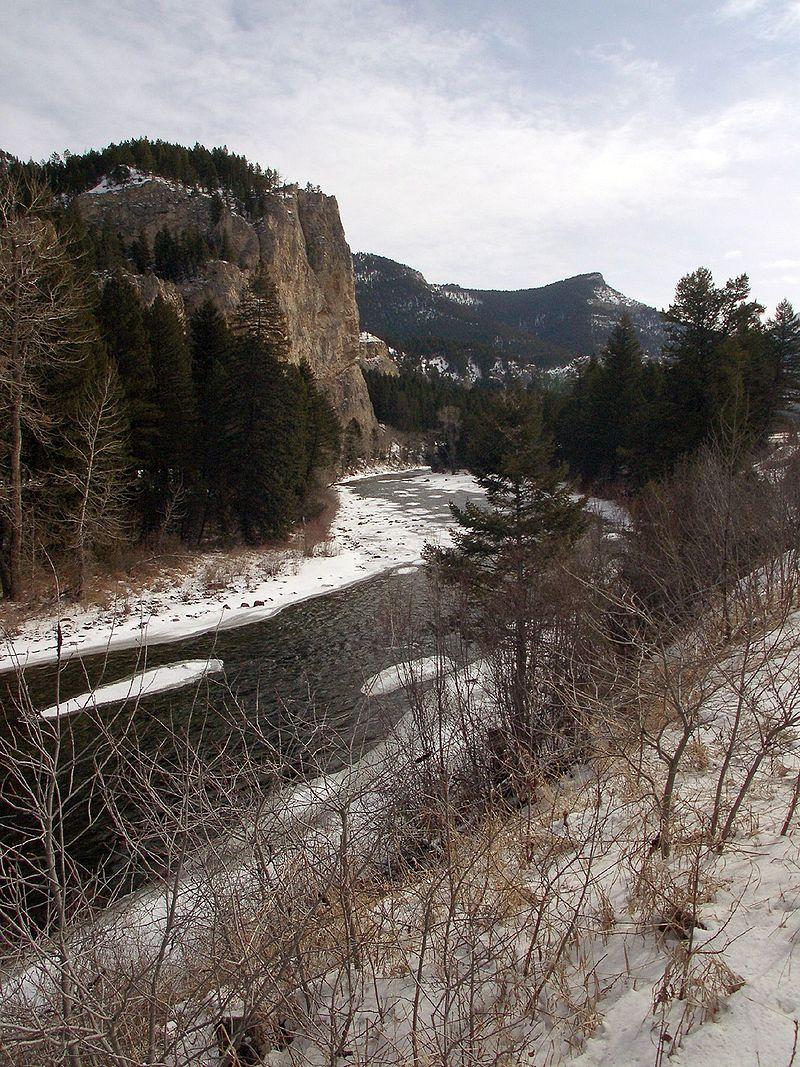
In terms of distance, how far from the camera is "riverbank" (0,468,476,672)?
1555 centimetres

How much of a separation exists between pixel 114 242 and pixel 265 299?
27.8 meters

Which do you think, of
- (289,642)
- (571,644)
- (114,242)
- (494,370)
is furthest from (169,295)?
(494,370)

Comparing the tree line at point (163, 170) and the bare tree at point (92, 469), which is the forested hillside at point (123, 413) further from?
the tree line at point (163, 170)

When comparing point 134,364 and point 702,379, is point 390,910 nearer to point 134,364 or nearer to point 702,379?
point 134,364

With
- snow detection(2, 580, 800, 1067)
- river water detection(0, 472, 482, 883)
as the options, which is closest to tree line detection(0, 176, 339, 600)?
river water detection(0, 472, 482, 883)

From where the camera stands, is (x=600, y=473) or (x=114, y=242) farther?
(x=114, y=242)

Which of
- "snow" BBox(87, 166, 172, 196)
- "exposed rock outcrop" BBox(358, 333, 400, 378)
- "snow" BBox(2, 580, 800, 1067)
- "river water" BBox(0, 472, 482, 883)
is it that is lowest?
"river water" BBox(0, 472, 482, 883)

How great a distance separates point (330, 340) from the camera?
8000cm

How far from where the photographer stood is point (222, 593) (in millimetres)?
21047

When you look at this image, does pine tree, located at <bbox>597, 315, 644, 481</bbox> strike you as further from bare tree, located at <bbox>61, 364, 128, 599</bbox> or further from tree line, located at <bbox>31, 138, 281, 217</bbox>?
tree line, located at <bbox>31, 138, 281, 217</bbox>

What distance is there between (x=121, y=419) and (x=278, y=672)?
12172 mm

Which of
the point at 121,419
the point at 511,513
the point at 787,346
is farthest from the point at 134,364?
the point at 787,346

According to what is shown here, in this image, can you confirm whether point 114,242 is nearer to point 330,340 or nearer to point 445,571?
point 330,340

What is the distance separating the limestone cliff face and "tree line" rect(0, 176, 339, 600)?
20097mm
